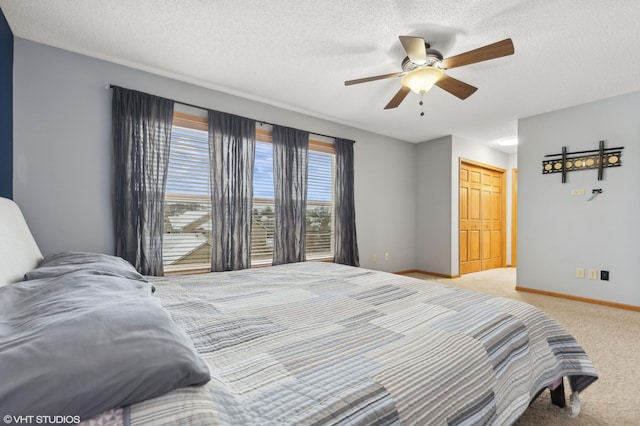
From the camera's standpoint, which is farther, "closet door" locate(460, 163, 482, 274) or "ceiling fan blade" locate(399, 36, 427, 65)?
"closet door" locate(460, 163, 482, 274)

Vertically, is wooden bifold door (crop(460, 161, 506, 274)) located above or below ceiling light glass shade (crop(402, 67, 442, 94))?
below

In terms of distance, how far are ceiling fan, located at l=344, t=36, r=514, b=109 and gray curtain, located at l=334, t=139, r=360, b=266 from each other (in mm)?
1620

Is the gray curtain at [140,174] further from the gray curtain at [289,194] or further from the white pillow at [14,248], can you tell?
the gray curtain at [289,194]

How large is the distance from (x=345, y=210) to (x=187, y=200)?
7.09 feet

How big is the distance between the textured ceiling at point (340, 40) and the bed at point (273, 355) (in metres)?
1.51

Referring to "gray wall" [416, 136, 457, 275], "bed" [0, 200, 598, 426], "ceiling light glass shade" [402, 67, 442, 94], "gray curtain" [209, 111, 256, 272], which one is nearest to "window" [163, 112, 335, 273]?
"gray curtain" [209, 111, 256, 272]

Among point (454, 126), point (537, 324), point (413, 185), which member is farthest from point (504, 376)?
point (413, 185)

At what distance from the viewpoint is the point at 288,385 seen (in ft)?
2.40

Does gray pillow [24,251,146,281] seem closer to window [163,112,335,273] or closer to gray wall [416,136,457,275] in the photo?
window [163,112,335,273]

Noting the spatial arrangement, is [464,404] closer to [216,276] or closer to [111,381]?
[111,381]

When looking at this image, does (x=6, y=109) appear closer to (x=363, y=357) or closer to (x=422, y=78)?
(x=363, y=357)

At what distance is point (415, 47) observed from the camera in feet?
6.46

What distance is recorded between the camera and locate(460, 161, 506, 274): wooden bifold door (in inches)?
199

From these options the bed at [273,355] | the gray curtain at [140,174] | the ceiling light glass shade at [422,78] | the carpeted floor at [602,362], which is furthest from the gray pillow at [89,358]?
the ceiling light glass shade at [422,78]
